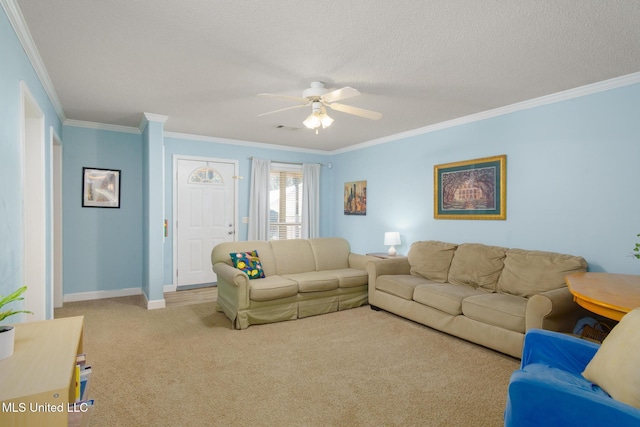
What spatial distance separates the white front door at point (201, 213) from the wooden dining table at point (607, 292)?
4.96m

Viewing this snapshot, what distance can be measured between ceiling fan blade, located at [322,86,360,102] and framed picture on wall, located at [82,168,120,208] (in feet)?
12.3

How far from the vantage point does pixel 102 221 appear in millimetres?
5145

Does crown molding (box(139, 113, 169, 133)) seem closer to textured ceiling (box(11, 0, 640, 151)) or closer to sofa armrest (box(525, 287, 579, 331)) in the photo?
textured ceiling (box(11, 0, 640, 151))

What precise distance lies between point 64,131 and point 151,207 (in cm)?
175

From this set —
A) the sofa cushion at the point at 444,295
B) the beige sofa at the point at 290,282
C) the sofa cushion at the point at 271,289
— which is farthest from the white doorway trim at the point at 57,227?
the sofa cushion at the point at 444,295

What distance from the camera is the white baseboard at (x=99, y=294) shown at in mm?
4945

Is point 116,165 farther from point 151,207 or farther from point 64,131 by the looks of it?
point 151,207

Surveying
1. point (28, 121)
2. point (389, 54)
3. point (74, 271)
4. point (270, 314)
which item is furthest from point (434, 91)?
point (74, 271)

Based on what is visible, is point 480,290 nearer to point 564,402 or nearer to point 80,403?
point 564,402

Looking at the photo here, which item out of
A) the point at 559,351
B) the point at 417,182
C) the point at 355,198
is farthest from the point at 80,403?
the point at 355,198

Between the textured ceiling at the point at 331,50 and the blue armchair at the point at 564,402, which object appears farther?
the textured ceiling at the point at 331,50

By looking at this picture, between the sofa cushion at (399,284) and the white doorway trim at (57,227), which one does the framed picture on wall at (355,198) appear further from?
the white doorway trim at (57,227)

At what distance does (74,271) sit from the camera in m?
4.98

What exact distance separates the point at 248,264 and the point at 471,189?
9.69 feet
